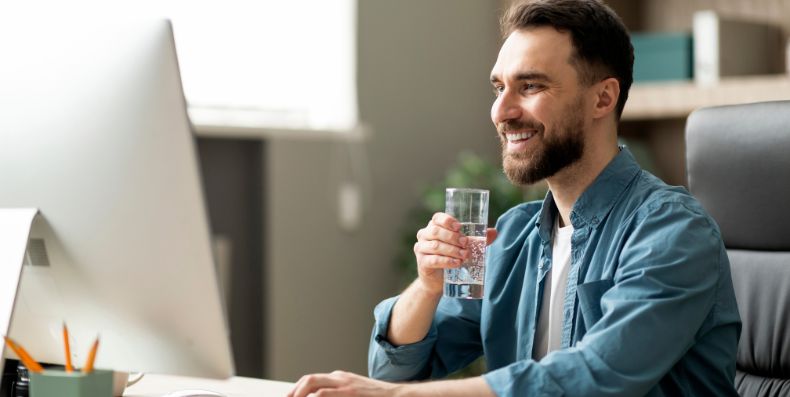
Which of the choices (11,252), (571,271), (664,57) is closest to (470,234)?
(571,271)

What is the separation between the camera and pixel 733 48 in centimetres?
320

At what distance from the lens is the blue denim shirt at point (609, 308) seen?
48.7 inches

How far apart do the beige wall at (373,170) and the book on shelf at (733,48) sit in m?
0.91

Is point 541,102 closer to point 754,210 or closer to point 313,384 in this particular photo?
point 754,210

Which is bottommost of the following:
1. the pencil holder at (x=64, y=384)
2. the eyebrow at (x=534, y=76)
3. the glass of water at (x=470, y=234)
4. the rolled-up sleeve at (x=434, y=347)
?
the rolled-up sleeve at (x=434, y=347)

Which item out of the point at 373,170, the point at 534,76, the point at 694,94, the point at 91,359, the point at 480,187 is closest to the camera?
Result: the point at 91,359

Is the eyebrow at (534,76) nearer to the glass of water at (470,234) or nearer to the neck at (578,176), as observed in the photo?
the neck at (578,176)

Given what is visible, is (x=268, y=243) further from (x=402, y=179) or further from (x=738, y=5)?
(x=738, y=5)

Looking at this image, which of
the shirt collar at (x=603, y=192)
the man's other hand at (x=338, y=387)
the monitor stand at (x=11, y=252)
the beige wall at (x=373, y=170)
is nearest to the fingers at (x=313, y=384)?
the man's other hand at (x=338, y=387)

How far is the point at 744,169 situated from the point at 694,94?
167 centimetres

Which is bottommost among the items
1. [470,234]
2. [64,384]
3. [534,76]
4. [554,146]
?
[64,384]

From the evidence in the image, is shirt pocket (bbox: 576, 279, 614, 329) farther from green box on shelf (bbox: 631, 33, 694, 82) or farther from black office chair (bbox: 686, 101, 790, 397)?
green box on shelf (bbox: 631, 33, 694, 82)

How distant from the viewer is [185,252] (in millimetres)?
1033

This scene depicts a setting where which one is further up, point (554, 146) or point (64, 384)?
point (554, 146)
